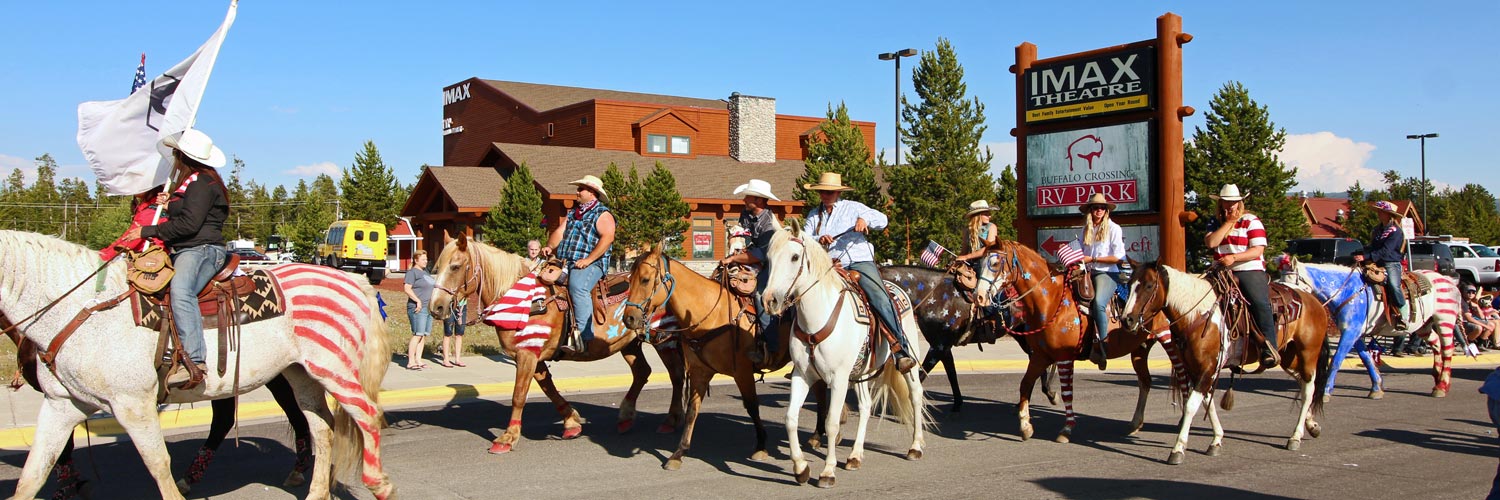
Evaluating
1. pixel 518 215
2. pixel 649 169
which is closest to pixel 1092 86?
pixel 518 215

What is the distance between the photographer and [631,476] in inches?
313

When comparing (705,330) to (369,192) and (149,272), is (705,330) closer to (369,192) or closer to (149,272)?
(149,272)

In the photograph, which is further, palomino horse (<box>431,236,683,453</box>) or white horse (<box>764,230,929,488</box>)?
palomino horse (<box>431,236,683,453</box>)

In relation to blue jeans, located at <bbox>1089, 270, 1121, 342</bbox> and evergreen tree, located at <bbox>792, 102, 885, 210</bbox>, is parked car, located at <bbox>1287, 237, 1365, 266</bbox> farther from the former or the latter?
blue jeans, located at <bbox>1089, 270, 1121, 342</bbox>

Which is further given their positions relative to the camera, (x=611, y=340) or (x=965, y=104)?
(x=965, y=104)

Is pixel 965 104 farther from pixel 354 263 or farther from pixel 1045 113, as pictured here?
pixel 354 263

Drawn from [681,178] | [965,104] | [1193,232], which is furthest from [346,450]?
[681,178]

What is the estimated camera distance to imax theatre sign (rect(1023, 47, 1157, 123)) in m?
16.3

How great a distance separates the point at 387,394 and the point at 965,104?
22732mm

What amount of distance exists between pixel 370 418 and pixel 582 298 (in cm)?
277

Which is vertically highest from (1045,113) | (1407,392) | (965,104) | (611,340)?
(965,104)

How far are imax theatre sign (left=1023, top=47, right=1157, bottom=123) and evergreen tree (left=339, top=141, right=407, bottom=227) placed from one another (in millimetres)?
42962

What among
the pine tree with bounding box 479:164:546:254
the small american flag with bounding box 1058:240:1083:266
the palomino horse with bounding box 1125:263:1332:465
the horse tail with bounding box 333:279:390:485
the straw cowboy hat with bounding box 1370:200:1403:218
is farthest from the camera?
the pine tree with bounding box 479:164:546:254

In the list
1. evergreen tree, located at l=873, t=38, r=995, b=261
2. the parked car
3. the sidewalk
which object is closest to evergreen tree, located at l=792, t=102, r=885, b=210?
evergreen tree, located at l=873, t=38, r=995, b=261
